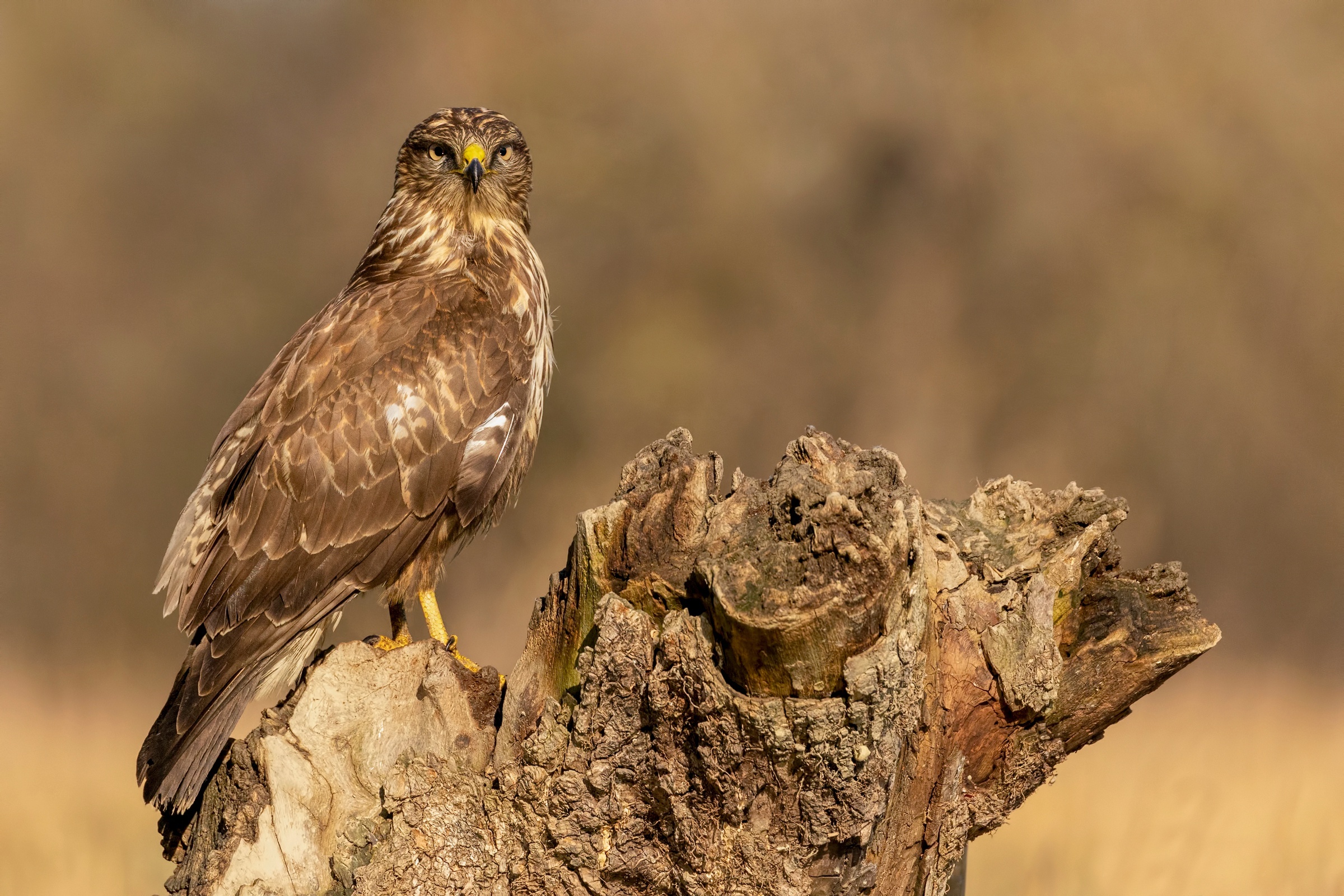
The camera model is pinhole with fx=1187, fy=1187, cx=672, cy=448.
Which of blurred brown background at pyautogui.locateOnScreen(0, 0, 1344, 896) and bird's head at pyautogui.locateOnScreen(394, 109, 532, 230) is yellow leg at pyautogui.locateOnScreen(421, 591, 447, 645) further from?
blurred brown background at pyautogui.locateOnScreen(0, 0, 1344, 896)

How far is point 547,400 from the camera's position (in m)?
10.3

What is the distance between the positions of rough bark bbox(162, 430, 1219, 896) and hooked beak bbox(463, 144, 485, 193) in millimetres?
1910

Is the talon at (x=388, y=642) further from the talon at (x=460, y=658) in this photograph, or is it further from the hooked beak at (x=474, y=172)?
the hooked beak at (x=474, y=172)

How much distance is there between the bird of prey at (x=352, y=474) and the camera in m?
4.01

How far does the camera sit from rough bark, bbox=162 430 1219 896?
8.56 feet

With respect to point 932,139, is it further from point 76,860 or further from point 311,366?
point 76,860

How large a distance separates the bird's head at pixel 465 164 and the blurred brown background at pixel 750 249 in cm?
478

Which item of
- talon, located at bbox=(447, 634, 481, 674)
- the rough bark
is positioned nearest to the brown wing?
talon, located at bbox=(447, 634, 481, 674)

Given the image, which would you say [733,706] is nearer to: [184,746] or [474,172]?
[184,746]

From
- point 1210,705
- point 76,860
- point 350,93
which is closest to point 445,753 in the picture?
point 76,860

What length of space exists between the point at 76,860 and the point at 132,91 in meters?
8.50

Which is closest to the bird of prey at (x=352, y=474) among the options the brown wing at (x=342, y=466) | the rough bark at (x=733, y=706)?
the brown wing at (x=342, y=466)

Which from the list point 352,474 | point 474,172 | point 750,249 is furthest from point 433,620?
point 750,249

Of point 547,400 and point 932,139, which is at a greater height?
point 932,139
